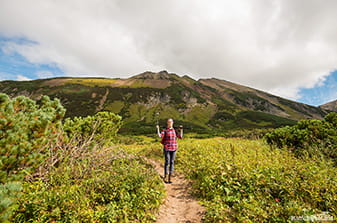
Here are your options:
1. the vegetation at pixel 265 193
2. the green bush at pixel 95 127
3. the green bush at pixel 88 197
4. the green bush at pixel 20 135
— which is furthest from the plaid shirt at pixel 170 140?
the green bush at pixel 20 135

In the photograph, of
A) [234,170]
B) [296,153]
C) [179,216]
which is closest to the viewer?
[179,216]

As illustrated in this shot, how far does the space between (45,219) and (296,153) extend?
1187 centimetres

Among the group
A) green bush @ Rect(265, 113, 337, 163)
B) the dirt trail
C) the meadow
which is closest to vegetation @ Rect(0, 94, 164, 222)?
the meadow

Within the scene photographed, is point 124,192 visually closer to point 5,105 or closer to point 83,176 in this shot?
point 83,176

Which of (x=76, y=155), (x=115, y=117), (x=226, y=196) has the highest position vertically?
(x=115, y=117)

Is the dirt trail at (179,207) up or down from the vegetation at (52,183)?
down

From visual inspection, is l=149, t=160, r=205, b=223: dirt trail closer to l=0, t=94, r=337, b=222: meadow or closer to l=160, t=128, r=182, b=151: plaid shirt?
l=0, t=94, r=337, b=222: meadow

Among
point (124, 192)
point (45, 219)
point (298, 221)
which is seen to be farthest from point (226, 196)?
point (45, 219)

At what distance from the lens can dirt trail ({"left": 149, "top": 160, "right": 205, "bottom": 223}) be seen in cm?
463

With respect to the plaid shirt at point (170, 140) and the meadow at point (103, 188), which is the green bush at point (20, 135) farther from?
the plaid shirt at point (170, 140)

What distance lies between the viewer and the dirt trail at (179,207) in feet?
15.2

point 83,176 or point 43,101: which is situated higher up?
point 43,101

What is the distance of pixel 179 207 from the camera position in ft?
17.5

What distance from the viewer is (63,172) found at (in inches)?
213
